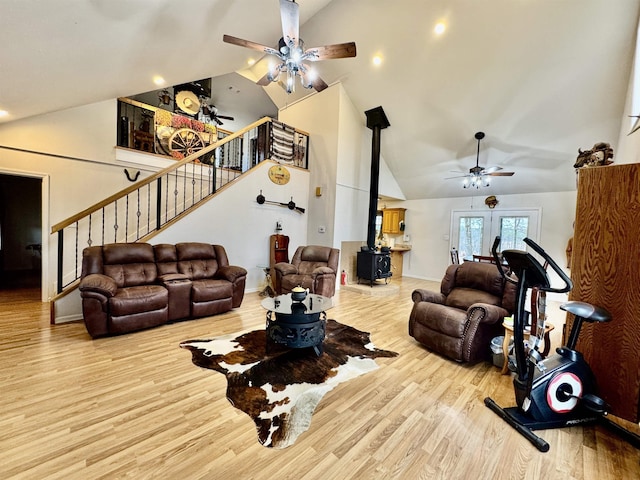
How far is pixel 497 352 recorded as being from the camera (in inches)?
104

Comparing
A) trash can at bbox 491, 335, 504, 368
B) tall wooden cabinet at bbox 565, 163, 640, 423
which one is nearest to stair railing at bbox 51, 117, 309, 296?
trash can at bbox 491, 335, 504, 368

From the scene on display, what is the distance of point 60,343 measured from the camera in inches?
112

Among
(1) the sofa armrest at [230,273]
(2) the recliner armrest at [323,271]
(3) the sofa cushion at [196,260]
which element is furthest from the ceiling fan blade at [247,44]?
(2) the recliner armrest at [323,271]

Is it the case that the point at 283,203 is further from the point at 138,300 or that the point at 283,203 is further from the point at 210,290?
the point at 138,300

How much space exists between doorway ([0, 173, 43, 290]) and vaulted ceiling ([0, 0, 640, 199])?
4015mm

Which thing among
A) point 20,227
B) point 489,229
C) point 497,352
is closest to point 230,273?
point 497,352

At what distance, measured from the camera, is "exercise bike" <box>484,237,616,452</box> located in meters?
1.76

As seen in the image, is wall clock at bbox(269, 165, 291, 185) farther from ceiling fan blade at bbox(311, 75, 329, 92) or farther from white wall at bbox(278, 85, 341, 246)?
ceiling fan blade at bbox(311, 75, 329, 92)

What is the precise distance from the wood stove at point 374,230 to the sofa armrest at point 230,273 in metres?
2.86

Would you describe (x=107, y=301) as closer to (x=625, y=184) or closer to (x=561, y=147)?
(x=625, y=184)

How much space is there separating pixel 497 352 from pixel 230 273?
349cm

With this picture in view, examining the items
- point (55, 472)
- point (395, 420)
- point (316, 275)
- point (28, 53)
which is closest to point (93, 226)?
point (28, 53)

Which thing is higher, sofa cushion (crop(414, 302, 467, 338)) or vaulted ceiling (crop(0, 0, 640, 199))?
vaulted ceiling (crop(0, 0, 640, 199))

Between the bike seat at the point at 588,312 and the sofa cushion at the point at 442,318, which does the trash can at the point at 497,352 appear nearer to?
the sofa cushion at the point at 442,318
